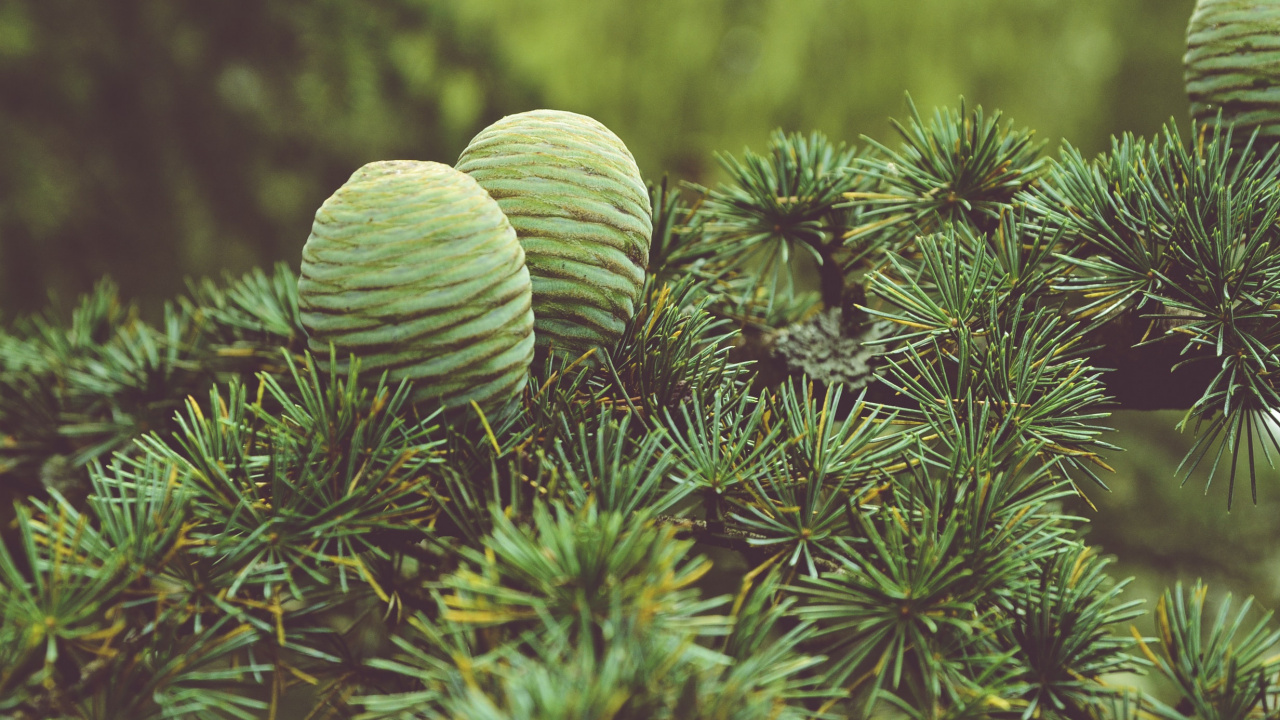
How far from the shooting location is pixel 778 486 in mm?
420

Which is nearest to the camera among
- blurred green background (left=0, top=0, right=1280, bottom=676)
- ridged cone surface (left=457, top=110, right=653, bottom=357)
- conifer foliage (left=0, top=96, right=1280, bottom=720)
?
conifer foliage (left=0, top=96, right=1280, bottom=720)

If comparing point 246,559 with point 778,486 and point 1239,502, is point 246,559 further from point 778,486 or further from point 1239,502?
point 1239,502

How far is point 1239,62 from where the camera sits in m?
0.56

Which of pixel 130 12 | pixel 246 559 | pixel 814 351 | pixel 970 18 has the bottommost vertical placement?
pixel 246 559

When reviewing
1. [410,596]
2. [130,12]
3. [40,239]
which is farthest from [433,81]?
[410,596]

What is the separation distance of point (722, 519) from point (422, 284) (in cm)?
19

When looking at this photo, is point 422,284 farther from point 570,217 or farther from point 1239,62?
point 1239,62

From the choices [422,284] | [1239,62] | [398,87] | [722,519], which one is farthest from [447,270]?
[398,87]

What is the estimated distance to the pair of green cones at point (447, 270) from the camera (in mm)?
411

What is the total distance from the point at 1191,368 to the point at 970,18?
173 centimetres

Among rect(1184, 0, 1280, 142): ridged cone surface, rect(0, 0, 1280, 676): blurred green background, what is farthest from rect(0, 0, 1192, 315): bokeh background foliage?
rect(1184, 0, 1280, 142): ridged cone surface

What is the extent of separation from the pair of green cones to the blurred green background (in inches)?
29.1

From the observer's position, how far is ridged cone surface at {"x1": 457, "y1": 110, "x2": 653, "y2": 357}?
473 mm

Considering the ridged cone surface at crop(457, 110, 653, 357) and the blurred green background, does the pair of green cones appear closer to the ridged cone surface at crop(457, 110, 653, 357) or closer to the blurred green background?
the ridged cone surface at crop(457, 110, 653, 357)
